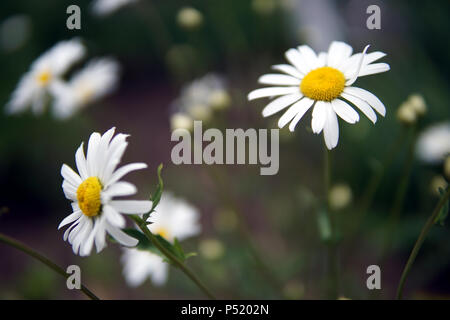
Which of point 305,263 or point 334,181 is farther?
point 334,181

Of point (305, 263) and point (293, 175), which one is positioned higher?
point (293, 175)

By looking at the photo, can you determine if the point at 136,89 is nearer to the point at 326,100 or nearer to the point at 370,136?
the point at 370,136

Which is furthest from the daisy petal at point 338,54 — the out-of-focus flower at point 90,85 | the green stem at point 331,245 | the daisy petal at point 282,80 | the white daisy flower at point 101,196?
the out-of-focus flower at point 90,85

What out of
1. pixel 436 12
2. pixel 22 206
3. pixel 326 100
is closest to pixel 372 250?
pixel 326 100

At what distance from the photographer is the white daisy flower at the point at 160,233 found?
1745 millimetres

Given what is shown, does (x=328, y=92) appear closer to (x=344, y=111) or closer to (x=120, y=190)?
(x=344, y=111)

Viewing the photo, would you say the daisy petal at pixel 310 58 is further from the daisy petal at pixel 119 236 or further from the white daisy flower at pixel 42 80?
the white daisy flower at pixel 42 80

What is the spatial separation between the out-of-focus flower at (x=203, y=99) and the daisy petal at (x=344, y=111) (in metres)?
0.83

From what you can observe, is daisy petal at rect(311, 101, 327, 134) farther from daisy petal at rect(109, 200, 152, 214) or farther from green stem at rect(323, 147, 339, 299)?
daisy petal at rect(109, 200, 152, 214)

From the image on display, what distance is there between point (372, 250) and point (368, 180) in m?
0.41

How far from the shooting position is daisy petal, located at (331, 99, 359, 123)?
1.05 metres

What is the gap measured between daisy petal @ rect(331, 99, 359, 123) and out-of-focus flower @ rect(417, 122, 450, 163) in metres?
1.27

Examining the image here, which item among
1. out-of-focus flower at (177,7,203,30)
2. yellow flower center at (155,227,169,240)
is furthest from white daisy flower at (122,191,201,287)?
out-of-focus flower at (177,7,203,30)
